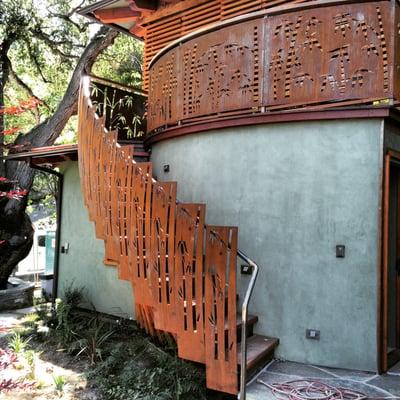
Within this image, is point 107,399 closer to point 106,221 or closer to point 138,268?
point 138,268

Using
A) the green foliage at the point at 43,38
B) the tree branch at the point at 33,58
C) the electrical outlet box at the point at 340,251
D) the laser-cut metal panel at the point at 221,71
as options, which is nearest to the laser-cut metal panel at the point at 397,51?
the laser-cut metal panel at the point at 221,71

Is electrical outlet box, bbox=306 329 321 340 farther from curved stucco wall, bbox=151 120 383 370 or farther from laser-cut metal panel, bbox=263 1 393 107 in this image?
laser-cut metal panel, bbox=263 1 393 107

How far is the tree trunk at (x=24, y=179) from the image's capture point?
870 centimetres

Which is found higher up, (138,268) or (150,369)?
A: (138,268)

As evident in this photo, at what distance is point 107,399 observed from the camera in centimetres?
415

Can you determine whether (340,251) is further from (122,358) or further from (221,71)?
(122,358)

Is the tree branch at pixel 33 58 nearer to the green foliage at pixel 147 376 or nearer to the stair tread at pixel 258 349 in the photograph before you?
the green foliage at pixel 147 376

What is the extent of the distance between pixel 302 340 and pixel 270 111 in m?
2.57

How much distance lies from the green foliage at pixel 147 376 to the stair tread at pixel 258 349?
0.53 m

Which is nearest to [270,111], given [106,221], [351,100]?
[351,100]

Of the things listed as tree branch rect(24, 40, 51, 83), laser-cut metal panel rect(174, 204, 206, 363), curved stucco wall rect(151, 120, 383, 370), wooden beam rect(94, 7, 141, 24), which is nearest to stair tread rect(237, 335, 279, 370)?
curved stucco wall rect(151, 120, 383, 370)

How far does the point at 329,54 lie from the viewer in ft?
14.3

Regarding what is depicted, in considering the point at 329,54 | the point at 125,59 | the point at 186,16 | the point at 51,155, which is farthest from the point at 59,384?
the point at 125,59

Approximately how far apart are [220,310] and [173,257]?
70cm
